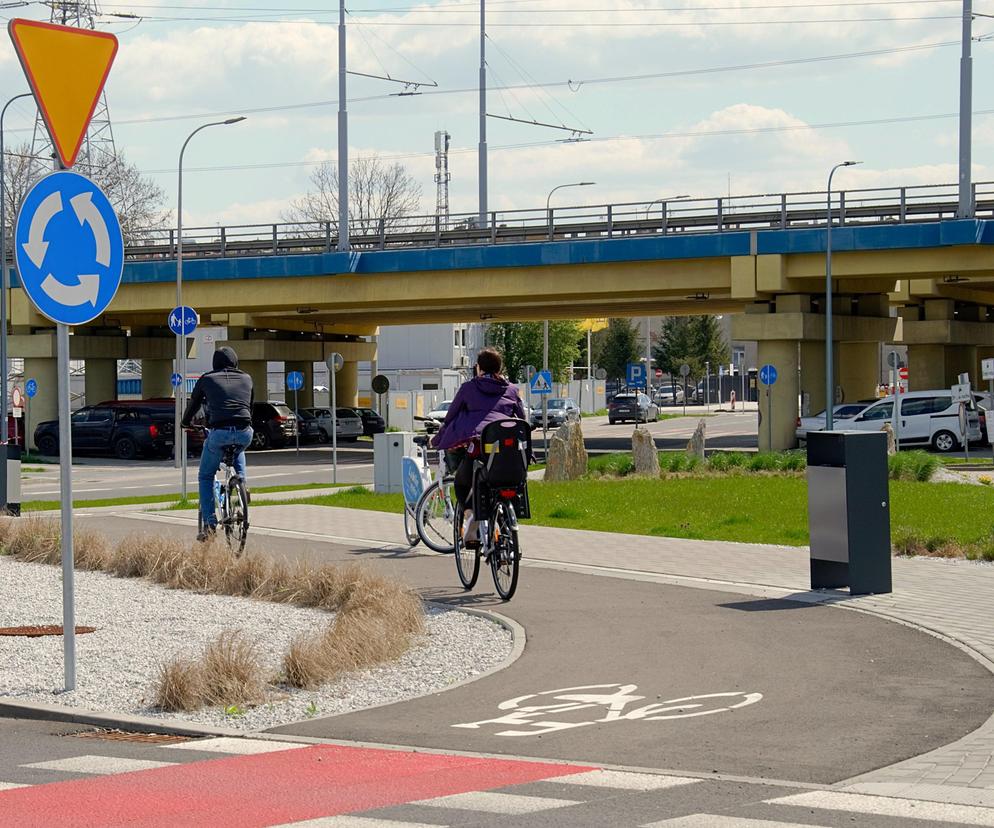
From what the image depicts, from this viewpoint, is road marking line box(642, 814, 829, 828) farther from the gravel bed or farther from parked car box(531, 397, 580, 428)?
parked car box(531, 397, 580, 428)

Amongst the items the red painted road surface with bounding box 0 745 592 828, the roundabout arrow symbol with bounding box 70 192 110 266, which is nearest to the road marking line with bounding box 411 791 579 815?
the red painted road surface with bounding box 0 745 592 828

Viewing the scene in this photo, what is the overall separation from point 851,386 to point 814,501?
42.0 m

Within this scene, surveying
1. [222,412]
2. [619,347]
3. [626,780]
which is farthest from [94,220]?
[619,347]

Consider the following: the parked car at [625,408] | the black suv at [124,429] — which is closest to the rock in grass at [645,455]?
the black suv at [124,429]

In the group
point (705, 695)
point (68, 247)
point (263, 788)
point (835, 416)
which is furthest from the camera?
point (835, 416)

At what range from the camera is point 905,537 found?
1587cm

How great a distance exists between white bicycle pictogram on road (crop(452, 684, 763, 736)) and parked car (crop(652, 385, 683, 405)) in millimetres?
102099

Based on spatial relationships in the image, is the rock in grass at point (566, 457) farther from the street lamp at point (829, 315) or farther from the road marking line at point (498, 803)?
the road marking line at point (498, 803)

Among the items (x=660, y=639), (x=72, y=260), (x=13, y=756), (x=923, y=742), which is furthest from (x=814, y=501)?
(x=13, y=756)

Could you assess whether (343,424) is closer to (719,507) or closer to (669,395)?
(719,507)

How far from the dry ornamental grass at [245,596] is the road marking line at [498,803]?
240 cm

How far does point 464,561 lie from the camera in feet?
42.2

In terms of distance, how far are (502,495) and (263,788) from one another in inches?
237

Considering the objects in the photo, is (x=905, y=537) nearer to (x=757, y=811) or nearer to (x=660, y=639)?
(x=660, y=639)
